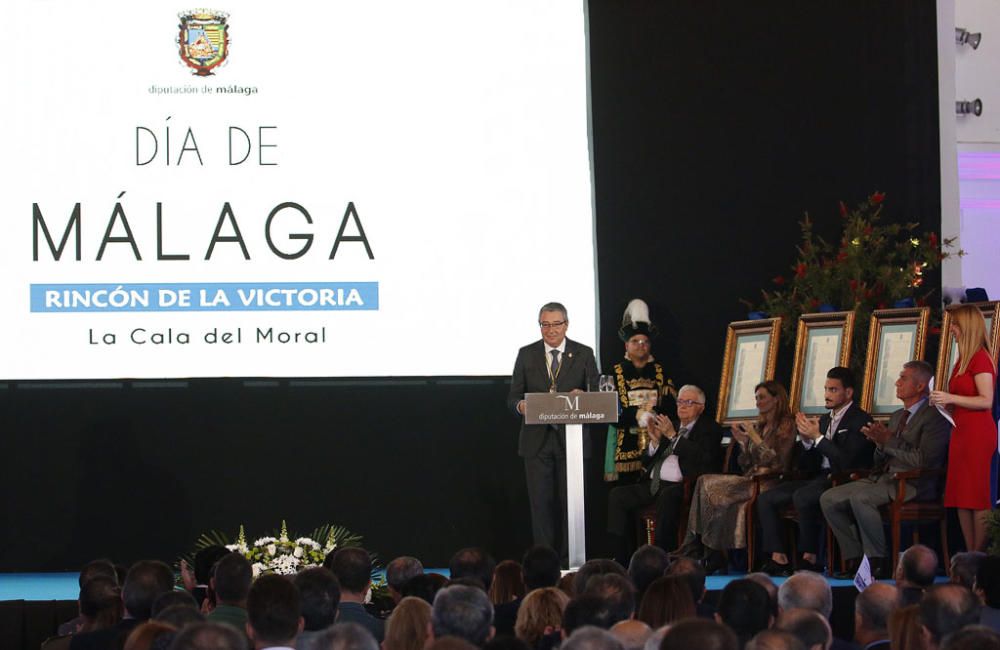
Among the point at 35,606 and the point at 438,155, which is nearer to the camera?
the point at 35,606

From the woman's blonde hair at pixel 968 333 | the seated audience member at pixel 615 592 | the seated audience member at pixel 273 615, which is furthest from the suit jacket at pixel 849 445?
the seated audience member at pixel 273 615

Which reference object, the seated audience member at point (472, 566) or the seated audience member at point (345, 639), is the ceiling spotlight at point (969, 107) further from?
the seated audience member at point (345, 639)

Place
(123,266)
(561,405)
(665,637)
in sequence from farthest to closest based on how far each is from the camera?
(123,266) → (561,405) → (665,637)

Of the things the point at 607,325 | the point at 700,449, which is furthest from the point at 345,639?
the point at 607,325

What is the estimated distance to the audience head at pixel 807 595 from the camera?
13.0ft

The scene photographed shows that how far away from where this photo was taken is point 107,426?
8.57 metres

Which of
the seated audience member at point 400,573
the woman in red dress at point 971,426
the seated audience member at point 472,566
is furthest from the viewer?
the woman in red dress at point 971,426

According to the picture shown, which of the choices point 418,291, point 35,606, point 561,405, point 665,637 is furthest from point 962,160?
point 665,637

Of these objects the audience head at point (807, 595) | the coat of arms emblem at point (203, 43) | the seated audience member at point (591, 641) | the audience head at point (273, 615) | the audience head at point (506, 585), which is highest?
the coat of arms emblem at point (203, 43)

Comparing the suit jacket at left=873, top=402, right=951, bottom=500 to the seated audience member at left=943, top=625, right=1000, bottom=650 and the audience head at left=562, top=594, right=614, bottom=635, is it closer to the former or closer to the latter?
the audience head at left=562, top=594, right=614, bottom=635

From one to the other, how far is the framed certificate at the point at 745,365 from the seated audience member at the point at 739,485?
15.4 inches

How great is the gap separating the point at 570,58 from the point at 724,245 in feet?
4.59

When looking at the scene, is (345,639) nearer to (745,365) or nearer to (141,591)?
(141,591)

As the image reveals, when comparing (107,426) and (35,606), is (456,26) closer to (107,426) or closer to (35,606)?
(107,426)
